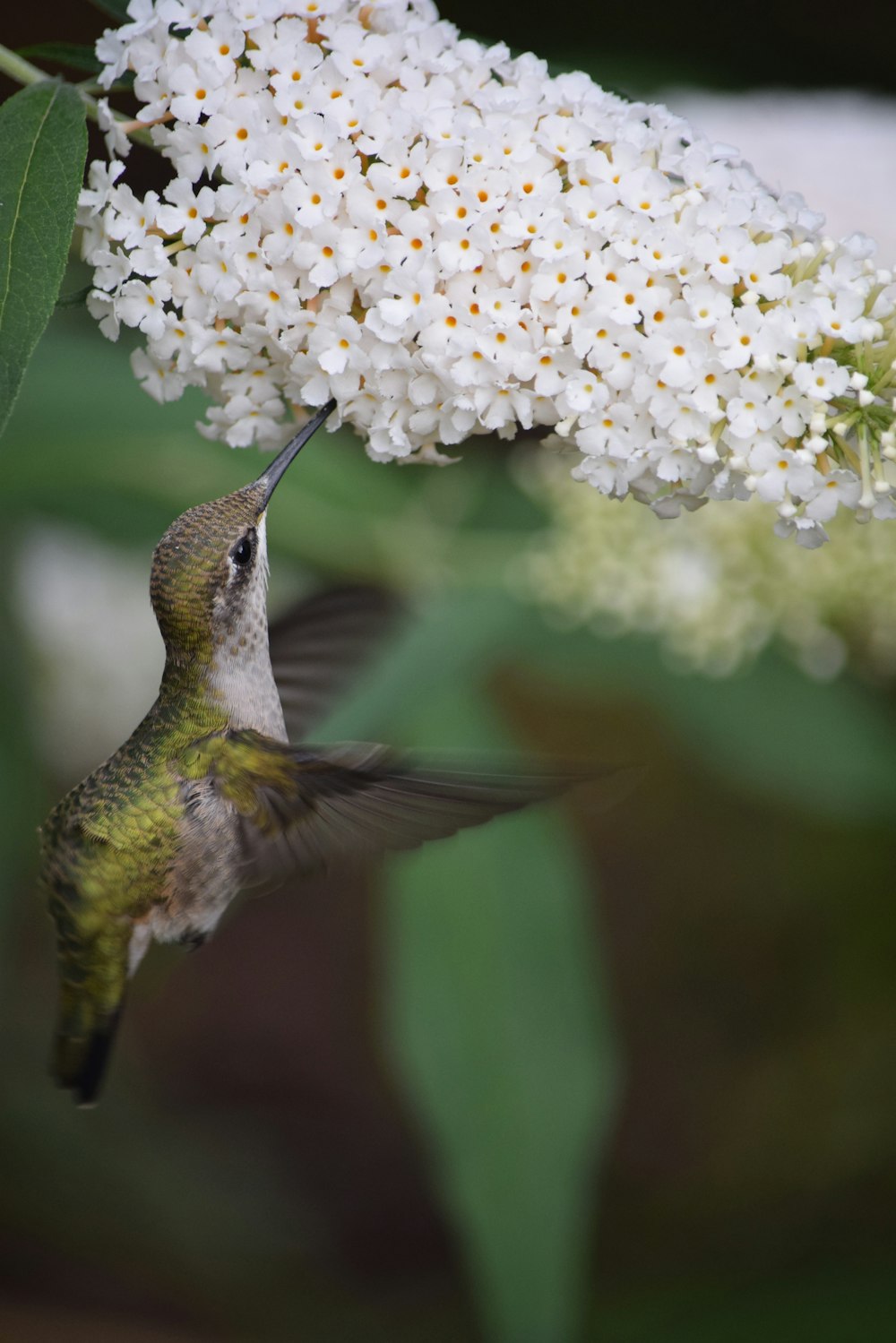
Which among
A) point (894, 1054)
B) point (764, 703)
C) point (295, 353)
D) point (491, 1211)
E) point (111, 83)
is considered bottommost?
point (894, 1054)

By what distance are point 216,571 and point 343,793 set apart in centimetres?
25

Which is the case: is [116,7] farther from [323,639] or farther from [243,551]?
[323,639]

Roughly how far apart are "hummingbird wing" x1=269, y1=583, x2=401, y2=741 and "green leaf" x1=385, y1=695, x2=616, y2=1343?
536 millimetres

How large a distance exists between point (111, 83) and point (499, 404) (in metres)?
0.45

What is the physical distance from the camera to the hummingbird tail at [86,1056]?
147cm

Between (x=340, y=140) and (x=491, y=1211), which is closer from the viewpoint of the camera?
(x=340, y=140)

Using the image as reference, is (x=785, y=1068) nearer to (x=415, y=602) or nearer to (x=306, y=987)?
(x=306, y=987)

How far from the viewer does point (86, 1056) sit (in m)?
1.47

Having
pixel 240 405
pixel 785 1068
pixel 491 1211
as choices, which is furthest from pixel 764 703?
pixel 240 405

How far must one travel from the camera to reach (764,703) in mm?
2545

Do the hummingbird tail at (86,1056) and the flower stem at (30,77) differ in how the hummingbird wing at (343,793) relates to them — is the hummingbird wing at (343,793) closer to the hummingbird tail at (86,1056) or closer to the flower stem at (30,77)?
the hummingbird tail at (86,1056)

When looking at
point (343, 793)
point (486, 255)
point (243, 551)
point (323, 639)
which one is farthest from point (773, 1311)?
point (486, 255)

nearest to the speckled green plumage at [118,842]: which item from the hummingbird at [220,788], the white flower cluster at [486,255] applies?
the hummingbird at [220,788]

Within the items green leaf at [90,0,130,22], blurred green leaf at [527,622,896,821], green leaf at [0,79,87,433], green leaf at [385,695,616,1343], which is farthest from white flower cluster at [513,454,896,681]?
green leaf at [0,79,87,433]
